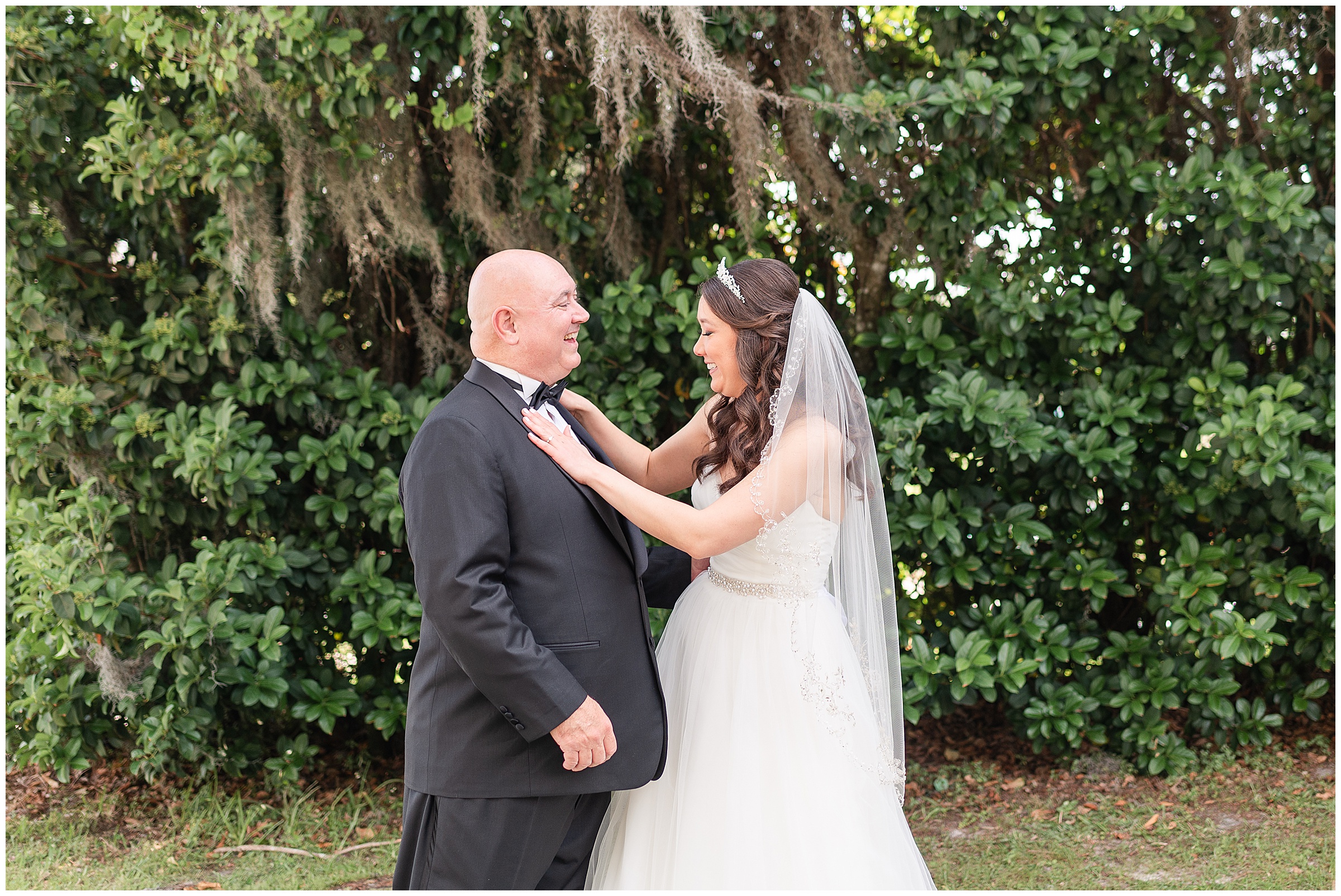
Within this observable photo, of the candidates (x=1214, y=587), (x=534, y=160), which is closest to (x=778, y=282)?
(x=534, y=160)

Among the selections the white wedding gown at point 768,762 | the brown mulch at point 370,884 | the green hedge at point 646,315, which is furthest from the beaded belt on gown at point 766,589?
the brown mulch at point 370,884

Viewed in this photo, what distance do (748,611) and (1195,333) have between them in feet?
9.45

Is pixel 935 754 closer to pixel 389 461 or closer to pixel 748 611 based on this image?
pixel 748 611

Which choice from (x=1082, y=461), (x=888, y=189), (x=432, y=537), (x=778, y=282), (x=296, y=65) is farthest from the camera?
(x=888, y=189)

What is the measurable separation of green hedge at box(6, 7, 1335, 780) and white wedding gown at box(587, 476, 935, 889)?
4.70 feet

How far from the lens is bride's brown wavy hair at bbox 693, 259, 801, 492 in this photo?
273 centimetres

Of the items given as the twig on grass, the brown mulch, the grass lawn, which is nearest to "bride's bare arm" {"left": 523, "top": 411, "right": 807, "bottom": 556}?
the grass lawn

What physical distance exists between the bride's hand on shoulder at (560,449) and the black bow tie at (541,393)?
5cm

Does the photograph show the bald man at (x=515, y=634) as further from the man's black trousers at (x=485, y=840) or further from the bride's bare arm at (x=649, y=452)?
the bride's bare arm at (x=649, y=452)

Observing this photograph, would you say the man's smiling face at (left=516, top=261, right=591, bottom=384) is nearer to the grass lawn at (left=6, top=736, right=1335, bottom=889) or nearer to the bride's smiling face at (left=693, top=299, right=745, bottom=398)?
the bride's smiling face at (left=693, top=299, right=745, bottom=398)

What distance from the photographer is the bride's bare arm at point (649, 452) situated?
125 inches

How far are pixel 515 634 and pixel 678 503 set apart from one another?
0.56 meters

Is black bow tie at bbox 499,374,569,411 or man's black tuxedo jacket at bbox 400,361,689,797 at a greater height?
black bow tie at bbox 499,374,569,411

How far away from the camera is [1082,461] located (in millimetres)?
4281
